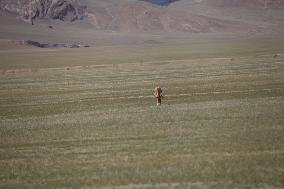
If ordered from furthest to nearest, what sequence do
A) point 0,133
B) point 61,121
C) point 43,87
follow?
1. point 43,87
2. point 61,121
3. point 0,133

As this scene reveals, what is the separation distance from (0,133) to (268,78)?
24.2 m

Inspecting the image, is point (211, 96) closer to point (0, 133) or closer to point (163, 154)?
point (0, 133)

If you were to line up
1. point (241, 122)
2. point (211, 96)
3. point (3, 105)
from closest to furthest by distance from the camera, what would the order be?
point (241, 122), point (211, 96), point (3, 105)

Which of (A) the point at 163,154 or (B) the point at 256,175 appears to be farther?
(A) the point at 163,154

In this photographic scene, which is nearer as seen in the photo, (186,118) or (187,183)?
(187,183)

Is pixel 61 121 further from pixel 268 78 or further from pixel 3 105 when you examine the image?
pixel 268 78

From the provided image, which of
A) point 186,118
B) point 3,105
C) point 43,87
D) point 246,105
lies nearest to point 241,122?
point 186,118

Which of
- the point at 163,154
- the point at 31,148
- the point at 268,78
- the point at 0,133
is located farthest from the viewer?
the point at 268,78

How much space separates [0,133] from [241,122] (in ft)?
32.5

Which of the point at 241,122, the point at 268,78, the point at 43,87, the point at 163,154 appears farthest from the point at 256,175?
the point at 43,87

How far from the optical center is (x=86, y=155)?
19172mm

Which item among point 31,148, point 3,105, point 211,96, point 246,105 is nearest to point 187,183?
point 31,148

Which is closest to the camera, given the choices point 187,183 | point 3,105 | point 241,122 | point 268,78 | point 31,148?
point 187,183

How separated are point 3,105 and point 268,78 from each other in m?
19.0
